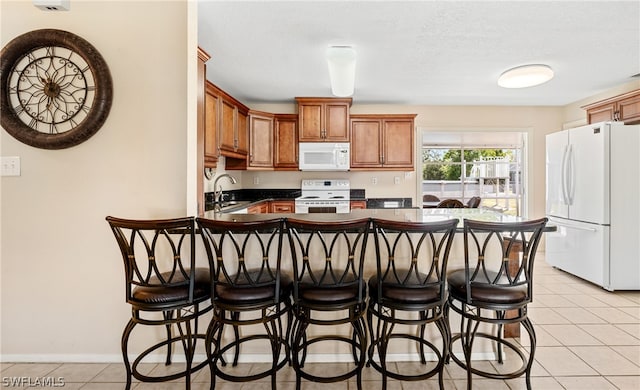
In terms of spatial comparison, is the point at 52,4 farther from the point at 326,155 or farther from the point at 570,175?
the point at 570,175

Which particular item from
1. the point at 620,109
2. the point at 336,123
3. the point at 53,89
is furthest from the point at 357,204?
the point at 53,89

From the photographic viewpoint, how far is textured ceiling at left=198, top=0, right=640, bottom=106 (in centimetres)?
216

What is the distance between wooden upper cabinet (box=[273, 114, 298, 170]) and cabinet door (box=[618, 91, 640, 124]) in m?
3.82

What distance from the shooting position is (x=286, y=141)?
181 inches

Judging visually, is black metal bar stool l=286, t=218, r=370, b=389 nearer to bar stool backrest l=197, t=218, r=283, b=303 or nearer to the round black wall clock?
bar stool backrest l=197, t=218, r=283, b=303

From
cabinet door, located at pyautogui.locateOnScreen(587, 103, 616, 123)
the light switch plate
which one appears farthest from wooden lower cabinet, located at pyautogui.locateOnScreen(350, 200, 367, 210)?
the light switch plate

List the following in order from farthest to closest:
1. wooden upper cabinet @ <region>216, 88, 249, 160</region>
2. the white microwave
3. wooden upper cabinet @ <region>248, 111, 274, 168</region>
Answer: the white microwave < wooden upper cabinet @ <region>248, 111, 274, 168</region> < wooden upper cabinet @ <region>216, 88, 249, 160</region>

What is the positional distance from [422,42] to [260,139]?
253cm

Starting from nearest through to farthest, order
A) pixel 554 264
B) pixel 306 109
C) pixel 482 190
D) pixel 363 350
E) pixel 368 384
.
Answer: pixel 363 350 → pixel 368 384 → pixel 554 264 → pixel 306 109 → pixel 482 190

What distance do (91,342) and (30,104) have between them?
4.96 feet

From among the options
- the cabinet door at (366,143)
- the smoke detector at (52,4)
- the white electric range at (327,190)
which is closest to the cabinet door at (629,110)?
the cabinet door at (366,143)

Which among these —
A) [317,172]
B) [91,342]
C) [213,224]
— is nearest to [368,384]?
[213,224]

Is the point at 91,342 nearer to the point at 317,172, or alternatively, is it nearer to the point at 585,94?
the point at 317,172

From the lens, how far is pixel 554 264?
396 centimetres
